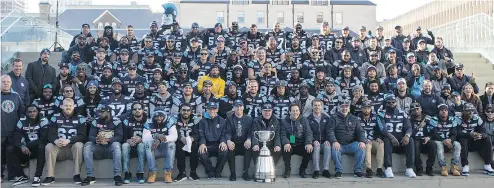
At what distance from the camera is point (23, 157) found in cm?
889

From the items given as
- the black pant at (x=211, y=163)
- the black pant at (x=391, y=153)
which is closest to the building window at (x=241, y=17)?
the black pant at (x=391, y=153)

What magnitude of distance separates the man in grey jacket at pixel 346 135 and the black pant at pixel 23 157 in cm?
506

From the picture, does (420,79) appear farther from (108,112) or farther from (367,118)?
(108,112)

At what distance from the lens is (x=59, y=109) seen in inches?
370

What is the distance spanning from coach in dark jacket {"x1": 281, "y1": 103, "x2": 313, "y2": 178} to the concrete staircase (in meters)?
7.10

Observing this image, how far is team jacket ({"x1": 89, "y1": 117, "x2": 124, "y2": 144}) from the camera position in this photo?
8867 mm

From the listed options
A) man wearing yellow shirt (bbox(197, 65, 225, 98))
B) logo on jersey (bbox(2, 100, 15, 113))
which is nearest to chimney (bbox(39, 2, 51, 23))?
man wearing yellow shirt (bbox(197, 65, 225, 98))

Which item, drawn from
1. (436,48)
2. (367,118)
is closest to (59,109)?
(367,118)

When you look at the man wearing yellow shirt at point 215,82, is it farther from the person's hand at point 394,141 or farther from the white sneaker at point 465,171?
the white sneaker at point 465,171

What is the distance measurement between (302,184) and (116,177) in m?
3.16

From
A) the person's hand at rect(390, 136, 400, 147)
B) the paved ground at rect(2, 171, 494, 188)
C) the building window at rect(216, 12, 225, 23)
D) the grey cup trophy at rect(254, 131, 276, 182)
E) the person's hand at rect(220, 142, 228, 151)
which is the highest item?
the building window at rect(216, 12, 225, 23)

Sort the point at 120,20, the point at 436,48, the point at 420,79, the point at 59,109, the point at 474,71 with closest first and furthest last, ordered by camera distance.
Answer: the point at 59,109 → the point at 420,79 → the point at 436,48 → the point at 474,71 → the point at 120,20

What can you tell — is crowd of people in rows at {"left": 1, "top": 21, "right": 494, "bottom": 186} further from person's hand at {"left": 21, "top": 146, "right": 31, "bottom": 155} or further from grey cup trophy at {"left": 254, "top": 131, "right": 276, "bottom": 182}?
grey cup trophy at {"left": 254, "top": 131, "right": 276, "bottom": 182}

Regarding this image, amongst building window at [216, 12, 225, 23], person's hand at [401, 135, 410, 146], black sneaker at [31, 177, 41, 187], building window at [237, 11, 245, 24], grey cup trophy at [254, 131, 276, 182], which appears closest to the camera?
black sneaker at [31, 177, 41, 187]
